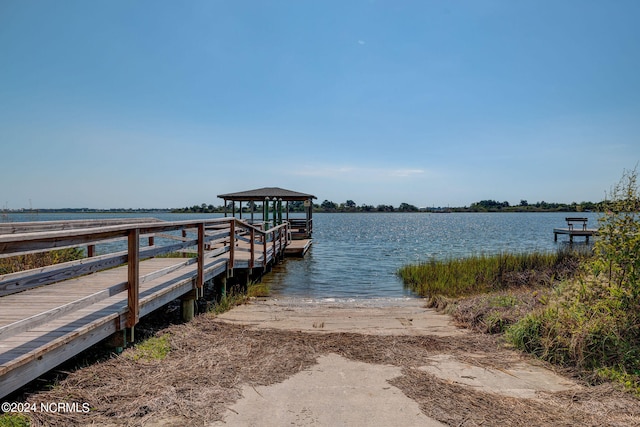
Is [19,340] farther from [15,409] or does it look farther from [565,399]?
[565,399]

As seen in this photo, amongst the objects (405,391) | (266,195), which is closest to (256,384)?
(405,391)

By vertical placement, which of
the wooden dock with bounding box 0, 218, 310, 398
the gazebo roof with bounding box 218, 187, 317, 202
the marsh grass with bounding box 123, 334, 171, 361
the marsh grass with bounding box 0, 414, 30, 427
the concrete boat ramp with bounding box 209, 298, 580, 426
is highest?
the gazebo roof with bounding box 218, 187, 317, 202

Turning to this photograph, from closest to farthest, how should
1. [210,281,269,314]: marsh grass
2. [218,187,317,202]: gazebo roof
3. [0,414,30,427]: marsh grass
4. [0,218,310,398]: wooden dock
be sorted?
1. [0,414,30,427]: marsh grass
2. [0,218,310,398]: wooden dock
3. [210,281,269,314]: marsh grass
4. [218,187,317,202]: gazebo roof

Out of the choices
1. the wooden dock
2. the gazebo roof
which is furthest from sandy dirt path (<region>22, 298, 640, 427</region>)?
the gazebo roof

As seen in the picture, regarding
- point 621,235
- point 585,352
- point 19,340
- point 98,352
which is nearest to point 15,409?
point 19,340

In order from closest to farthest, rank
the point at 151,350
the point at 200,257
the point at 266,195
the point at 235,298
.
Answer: the point at 151,350 → the point at 200,257 → the point at 235,298 → the point at 266,195

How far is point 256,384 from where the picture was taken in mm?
3895

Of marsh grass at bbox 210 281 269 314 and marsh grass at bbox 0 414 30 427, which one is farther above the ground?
marsh grass at bbox 0 414 30 427

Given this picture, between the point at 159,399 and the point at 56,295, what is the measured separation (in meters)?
2.72

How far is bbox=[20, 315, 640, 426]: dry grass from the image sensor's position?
3.22m

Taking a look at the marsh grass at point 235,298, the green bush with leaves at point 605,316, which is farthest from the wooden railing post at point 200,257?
the green bush with leaves at point 605,316

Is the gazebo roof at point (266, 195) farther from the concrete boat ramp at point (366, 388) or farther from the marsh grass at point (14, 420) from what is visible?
the marsh grass at point (14, 420)

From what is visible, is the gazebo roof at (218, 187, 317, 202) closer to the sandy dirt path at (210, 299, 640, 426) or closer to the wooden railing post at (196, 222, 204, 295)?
the wooden railing post at (196, 222, 204, 295)

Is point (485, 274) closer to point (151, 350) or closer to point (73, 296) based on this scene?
point (151, 350)
